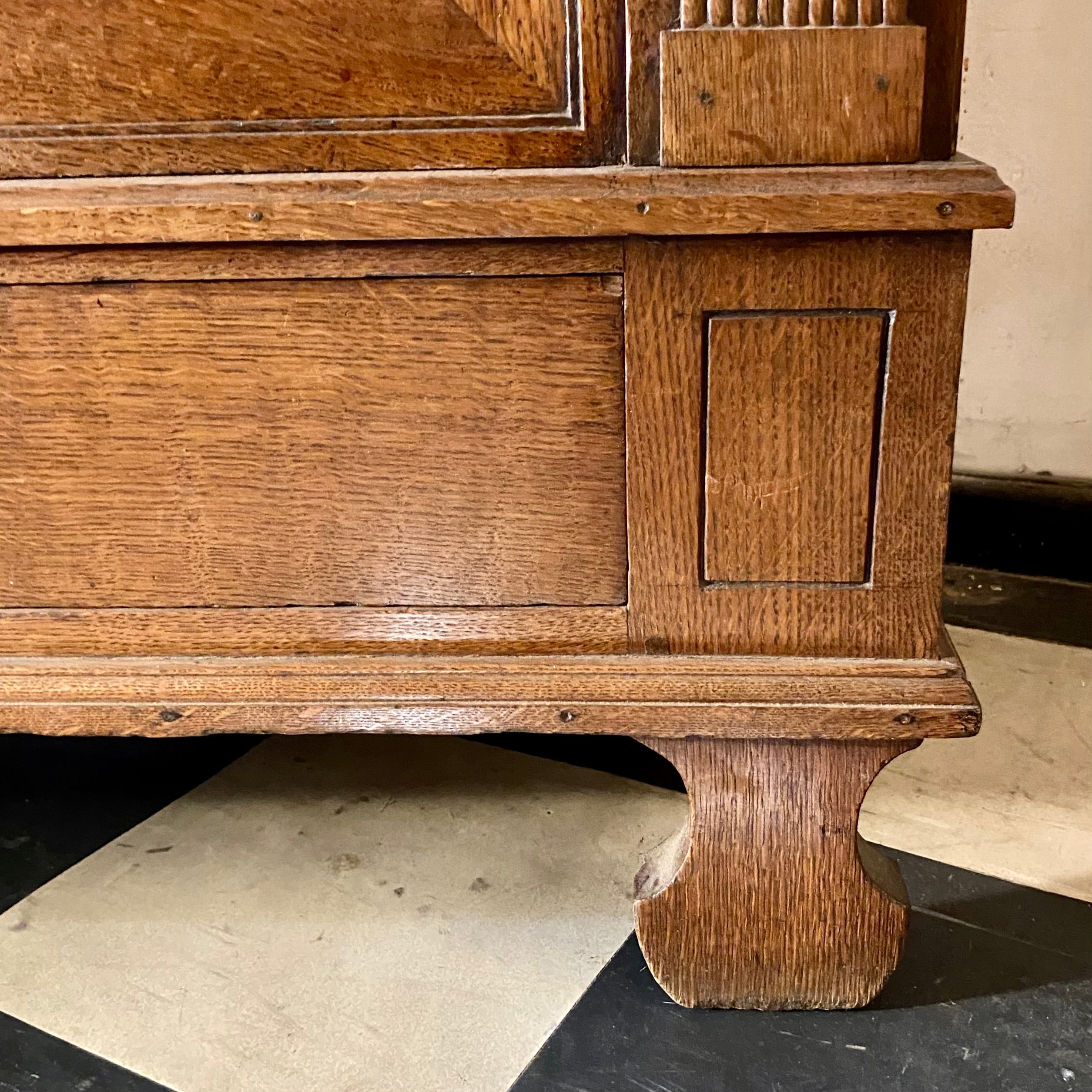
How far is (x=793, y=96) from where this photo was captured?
587mm

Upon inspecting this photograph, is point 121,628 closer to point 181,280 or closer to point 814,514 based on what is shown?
point 181,280

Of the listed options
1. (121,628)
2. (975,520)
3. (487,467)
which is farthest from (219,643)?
(975,520)

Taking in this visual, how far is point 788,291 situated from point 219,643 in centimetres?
41

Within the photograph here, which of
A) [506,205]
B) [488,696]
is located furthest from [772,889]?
[506,205]

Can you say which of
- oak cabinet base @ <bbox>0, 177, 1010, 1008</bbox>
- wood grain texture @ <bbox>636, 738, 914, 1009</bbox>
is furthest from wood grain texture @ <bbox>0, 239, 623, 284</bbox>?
wood grain texture @ <bbox>636, 738, 914, 1009</bbox>

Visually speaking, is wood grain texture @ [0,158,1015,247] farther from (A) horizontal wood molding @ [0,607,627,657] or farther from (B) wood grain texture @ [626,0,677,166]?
(A) horizontal wood molding @ [0,607,627,657]

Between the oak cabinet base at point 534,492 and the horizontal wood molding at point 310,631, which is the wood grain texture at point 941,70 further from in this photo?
the horizontal wood molding at point 310,631

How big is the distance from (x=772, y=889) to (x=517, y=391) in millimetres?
364

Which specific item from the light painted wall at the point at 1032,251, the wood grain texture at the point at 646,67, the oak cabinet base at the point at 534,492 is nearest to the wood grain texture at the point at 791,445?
the oak cabinet base at the point at 534,492

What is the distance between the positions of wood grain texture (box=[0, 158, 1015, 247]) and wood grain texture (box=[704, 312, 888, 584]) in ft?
0.20

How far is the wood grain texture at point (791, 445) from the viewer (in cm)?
63

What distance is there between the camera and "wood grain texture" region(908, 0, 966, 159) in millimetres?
593

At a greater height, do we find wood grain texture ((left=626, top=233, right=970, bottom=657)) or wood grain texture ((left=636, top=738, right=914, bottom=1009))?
wood grain texture ((left=626, top=233, right=970, bottom=657))

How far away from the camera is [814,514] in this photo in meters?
0.66
